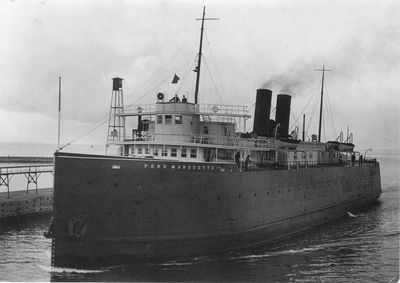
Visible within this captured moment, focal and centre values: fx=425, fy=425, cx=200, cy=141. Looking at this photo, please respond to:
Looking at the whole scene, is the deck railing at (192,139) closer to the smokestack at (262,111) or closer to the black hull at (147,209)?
the black hull at (147,209)

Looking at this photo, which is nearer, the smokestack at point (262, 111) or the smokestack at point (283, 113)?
the smokestack at point (262, 111)

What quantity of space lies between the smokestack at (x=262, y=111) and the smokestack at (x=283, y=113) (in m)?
2.80

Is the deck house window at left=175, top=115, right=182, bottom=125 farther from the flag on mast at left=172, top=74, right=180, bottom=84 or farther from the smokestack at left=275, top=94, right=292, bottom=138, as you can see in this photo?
the smokestack at left=275, top=94, right=292, bottom=138

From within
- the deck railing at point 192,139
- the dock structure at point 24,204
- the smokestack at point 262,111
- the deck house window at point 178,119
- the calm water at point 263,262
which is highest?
the smokestack at point 262,111

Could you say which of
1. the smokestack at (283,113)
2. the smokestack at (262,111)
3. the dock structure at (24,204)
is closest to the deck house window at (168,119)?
the smokestack at (262,111)

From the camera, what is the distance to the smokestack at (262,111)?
102ft

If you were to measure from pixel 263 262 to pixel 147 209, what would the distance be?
6391 mm

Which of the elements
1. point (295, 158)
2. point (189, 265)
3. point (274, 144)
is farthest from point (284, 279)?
point (295, 158)

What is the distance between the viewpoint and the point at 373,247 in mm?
24141

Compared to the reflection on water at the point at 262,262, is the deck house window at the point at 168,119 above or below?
above

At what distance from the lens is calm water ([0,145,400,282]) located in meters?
17.5

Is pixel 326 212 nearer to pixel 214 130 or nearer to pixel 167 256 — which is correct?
pixel 214 130

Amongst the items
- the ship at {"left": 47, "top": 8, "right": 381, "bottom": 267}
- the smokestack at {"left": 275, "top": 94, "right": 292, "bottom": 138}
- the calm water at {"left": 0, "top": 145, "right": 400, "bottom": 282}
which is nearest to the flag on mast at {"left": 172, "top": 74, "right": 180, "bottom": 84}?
the ship at {"left": 47, "top": 8, "right": 381, "bottom": 267}

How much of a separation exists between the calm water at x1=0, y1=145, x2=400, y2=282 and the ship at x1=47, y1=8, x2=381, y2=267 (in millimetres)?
662
